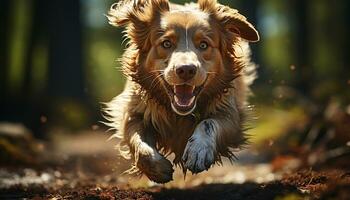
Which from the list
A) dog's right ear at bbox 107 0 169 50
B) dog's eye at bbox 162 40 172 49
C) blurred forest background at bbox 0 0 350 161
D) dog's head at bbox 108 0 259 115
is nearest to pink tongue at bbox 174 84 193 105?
dog's head at bbox 108 0 259 115

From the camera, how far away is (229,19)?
22.4ft

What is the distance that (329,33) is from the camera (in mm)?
29297

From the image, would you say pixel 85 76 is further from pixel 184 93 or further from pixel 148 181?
pixel 184 93

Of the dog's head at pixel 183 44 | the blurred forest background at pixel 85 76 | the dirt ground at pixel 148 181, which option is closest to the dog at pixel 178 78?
the dog's head at pixel 183 44

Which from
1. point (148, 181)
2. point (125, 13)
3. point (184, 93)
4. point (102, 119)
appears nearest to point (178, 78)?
point (184, 93)

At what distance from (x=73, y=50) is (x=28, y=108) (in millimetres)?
3254

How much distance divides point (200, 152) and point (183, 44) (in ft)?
3.63

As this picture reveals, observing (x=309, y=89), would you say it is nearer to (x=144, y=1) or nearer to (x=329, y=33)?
(x=329, y=33)

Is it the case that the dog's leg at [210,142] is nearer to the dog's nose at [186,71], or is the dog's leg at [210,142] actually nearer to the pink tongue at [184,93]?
the pink tongue at [184,93]

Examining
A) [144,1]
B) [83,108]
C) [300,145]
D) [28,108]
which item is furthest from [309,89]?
[144,1]

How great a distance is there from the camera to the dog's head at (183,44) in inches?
241

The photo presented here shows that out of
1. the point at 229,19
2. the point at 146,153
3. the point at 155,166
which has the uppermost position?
the point at 229,19

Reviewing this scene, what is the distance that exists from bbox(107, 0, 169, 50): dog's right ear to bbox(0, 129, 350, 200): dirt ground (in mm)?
1468

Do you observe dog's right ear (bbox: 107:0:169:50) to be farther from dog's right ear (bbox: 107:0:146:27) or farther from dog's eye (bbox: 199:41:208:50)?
dog's eye (bbox: 199:41:208:50)
